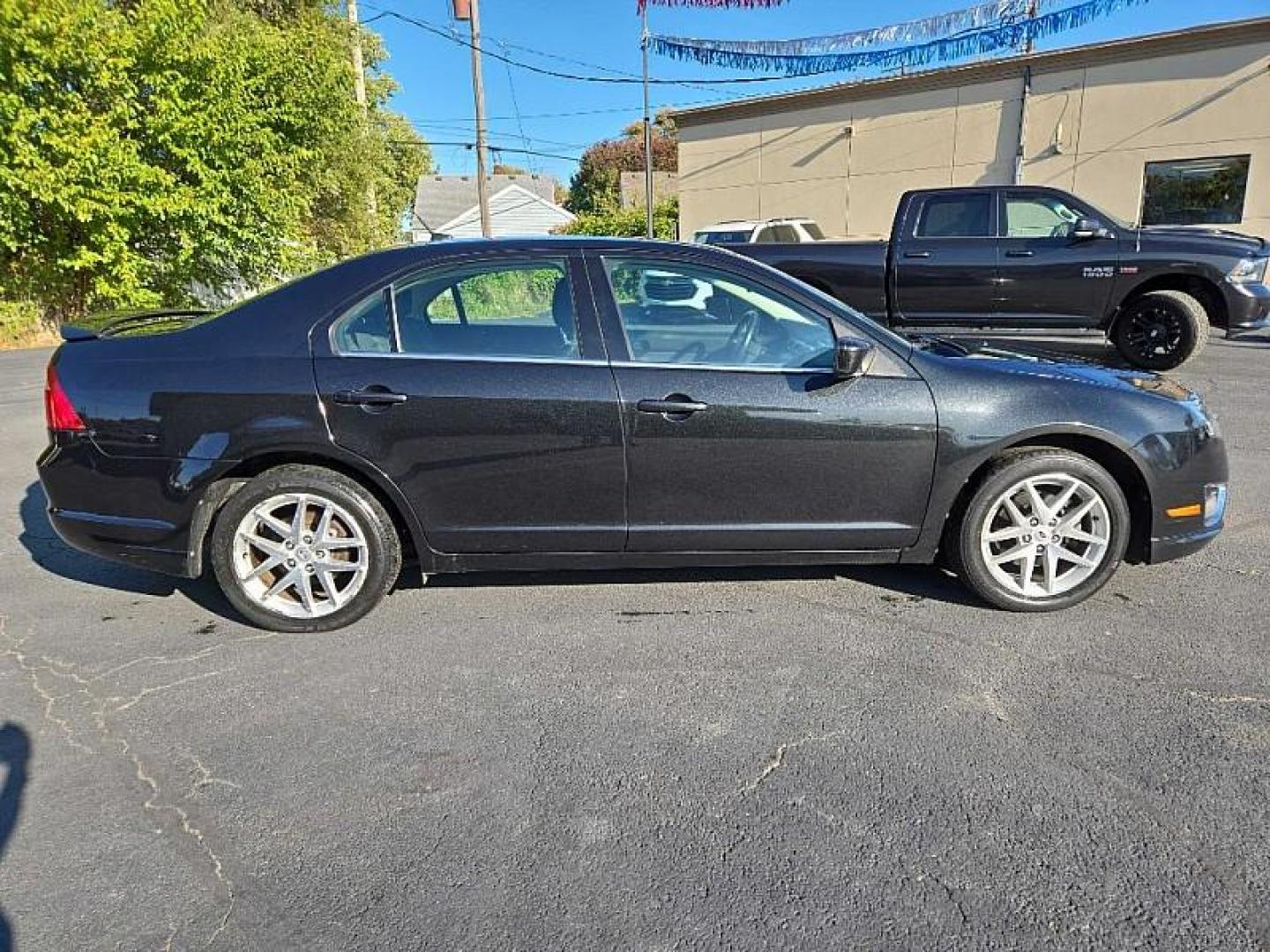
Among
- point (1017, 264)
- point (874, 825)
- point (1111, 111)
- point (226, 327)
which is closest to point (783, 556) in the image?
point (874, 825)

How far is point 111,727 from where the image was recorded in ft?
8.47

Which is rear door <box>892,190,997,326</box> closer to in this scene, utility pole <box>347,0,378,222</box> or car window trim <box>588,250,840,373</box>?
car window trim <box>588,250,840,373</box>

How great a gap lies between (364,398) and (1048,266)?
779 cm

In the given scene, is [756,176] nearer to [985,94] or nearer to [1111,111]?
[985,94]

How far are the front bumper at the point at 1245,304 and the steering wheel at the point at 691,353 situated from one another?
24.2 ft

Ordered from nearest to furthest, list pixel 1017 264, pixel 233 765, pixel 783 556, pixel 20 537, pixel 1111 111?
1. pixel 233 765
2. pixel 783 556
3. pixel 20 537
4. pixel 1017 264
5. pixel 1111 111

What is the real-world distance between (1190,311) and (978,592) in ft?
21.1

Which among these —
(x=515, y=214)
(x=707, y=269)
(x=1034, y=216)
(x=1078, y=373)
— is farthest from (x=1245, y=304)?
(x=515, y=214)

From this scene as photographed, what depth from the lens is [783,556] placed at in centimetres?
326

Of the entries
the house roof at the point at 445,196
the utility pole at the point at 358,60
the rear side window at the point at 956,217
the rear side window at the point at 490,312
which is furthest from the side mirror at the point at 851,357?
the house roof at the point at 445,196

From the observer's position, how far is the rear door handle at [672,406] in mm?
3035

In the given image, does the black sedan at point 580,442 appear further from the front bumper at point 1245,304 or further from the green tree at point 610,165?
the green tree at point 610,165

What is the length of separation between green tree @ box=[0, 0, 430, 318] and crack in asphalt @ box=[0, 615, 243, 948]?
1099 centimetres

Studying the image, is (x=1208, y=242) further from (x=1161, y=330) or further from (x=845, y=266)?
(x=845, y=266)
